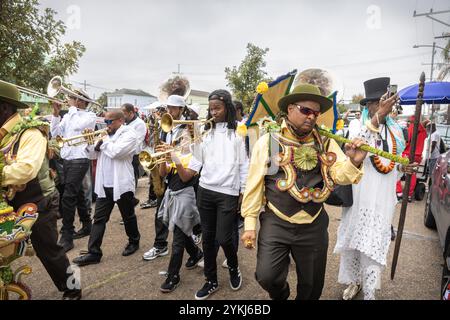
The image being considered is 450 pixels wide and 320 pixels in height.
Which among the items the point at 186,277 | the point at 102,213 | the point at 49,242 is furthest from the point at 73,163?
the point at 186,277

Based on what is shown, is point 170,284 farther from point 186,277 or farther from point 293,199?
point 293,199

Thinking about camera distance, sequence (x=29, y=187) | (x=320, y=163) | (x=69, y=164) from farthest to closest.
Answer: (x=69, y=164) < (x=29, y=187) < (x=320, y=163)

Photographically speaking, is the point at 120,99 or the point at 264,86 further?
the point at 120,99

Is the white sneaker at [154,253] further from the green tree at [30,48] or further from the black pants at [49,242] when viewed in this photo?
the green tree at [30,48]

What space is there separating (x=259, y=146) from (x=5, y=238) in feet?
6.63

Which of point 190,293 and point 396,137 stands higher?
point 396,137

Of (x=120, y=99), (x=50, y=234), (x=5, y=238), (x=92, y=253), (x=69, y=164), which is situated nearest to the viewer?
(x=5, y=238)

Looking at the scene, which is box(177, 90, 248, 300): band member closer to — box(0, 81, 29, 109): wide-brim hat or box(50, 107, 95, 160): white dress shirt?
box(0, 81, 29, 109): wide-brim hat

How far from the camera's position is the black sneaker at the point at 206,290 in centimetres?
321

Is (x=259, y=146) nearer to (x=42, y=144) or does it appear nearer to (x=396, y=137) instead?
(x=396, y=137)

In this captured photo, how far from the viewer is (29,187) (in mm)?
2594

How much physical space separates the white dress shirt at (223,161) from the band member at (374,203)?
3.90ft

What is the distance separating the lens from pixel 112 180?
411 centimetres
